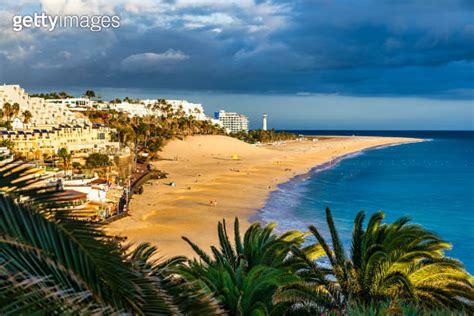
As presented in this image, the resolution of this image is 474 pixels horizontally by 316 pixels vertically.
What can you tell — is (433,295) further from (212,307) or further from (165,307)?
(165,307)

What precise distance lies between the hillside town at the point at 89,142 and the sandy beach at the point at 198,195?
6.80ft

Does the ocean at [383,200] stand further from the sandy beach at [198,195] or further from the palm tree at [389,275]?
the palm tree at [389,275]

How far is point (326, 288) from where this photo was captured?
9.87m

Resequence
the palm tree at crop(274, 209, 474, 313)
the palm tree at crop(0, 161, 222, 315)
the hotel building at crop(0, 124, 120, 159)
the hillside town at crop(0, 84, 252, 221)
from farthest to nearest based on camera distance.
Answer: the hotel building at crop(0, 124, 120, 159)
the hillside town at crop(0, 84, 252, 221)
the palm tree at crop(274, 209, 474, 313)
the palm tree at crop(0, 161, 222, 315)

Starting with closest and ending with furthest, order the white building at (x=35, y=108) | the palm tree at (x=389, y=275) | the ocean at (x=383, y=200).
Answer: the palm tree at (x=389, y=275) → the ocean at (x=383, y=200) → the white building at (x=35, y=108)

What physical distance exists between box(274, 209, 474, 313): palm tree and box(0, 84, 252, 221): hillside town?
656cm

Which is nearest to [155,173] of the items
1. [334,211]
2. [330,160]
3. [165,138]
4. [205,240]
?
[334,211]

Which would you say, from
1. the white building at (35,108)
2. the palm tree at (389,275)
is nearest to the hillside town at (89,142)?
the white building at (35,108)

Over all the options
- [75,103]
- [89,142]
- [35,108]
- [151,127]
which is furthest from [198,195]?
[75,103]

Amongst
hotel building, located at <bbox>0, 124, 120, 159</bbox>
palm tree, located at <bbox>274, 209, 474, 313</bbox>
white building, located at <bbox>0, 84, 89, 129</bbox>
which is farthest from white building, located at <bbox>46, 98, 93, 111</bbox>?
Result: palm tree, located at <bbox>274, 209, 474, 313</bbox>

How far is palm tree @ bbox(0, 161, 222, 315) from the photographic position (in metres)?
2.74

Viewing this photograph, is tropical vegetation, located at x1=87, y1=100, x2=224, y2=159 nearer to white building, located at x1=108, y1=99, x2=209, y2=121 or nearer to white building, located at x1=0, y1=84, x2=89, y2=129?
white building, located at x1=108, y1=99, x2=209, y2=121

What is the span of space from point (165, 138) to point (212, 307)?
91.8 metres

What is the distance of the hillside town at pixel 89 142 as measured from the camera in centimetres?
3086
